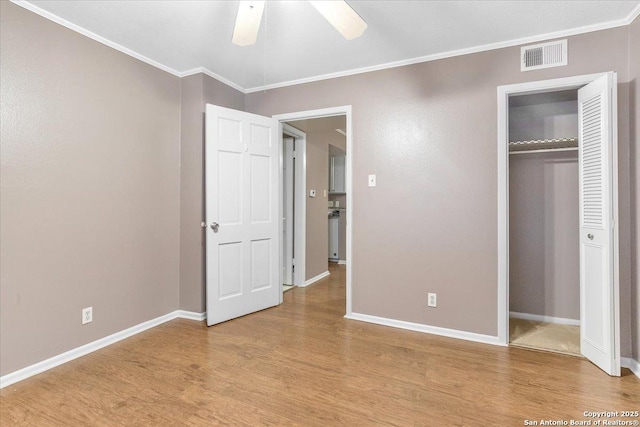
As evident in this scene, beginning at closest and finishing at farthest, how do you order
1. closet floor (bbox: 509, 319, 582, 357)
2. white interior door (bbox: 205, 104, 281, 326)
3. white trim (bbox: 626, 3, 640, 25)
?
white trim (bbox: 626, 3, 640, 25), closet floor (bbox: 509, 319, 582, 357), white interior door (bbox: 205, 104, 281, 326)

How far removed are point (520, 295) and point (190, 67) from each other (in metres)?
4.23

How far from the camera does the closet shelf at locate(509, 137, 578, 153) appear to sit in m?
2.95

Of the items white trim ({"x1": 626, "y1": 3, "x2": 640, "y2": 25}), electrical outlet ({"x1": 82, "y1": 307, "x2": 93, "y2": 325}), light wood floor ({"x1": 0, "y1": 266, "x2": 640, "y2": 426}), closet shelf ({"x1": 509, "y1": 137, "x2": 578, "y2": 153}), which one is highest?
white trim ({"x1": 626, "y1": 3, "x2": 640, "y2": 25})

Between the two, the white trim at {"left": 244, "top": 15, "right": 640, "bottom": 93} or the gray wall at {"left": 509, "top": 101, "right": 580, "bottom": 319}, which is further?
the gray wall at {"left": 509, "top": 101, "right": 580, "bottom": 319}

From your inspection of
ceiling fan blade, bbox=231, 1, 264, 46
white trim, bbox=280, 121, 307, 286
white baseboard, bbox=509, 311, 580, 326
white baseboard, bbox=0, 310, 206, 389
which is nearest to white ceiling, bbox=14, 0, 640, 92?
ceiling fan blade, bbox=231, 1, 264, 46

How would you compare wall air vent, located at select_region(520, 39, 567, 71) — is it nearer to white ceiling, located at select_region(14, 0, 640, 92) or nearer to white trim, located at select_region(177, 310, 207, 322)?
white ceiling, located at select_region(14, 0, 640, 92)

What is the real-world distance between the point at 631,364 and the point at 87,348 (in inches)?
163

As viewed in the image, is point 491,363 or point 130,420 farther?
point 491,363

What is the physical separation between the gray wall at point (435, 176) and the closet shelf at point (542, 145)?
0.54 m

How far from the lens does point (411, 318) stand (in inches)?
120

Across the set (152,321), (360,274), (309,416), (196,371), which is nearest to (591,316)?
(360,274)

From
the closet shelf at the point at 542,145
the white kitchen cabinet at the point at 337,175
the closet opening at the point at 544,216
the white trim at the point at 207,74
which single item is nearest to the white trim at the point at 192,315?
the white trim at the point at 207,74

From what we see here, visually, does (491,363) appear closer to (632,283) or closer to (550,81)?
(632,283)

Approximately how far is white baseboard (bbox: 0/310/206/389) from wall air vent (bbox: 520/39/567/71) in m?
3.80
